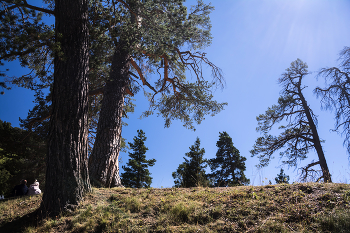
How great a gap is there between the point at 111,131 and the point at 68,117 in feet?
7.52

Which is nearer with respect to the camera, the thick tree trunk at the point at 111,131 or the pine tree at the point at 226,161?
the thick tree trunk at the point at 111,131

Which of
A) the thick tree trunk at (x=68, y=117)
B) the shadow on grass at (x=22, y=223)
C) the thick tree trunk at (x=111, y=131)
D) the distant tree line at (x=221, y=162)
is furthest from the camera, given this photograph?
the distant tree line at (x=221, y=162)

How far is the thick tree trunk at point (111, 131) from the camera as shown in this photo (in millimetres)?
6289

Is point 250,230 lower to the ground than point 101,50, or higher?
lower

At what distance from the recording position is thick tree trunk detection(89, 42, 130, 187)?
248 inches

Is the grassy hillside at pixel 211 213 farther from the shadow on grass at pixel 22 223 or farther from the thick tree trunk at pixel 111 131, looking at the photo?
the thick tree trunk at pixel 111 131

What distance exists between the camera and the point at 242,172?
21.1 m

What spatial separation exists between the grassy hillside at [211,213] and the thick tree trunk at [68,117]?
0.41 m

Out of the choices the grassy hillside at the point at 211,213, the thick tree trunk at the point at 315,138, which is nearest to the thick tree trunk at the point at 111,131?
the grassy hillside at the point at 211,213

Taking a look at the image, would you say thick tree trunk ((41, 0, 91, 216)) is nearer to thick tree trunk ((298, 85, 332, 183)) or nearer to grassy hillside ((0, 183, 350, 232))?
grassy hillside ((0, 183, 350, 232))

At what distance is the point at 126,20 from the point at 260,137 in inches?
433

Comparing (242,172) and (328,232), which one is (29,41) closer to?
(328,232)

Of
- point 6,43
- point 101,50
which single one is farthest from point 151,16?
point 6,43

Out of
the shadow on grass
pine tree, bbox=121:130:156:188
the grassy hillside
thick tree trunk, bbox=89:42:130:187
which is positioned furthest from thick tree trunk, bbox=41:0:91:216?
pine tree, bbox=121:130:156:188
